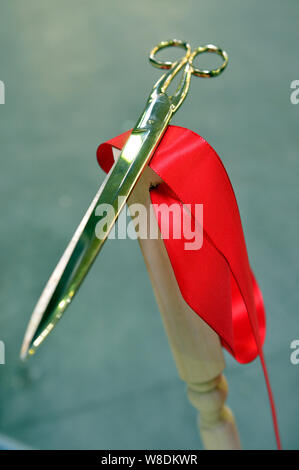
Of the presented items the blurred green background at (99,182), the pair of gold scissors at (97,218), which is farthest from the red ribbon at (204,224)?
the blurred green background at (99,182)

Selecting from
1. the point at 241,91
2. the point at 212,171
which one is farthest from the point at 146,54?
the point at 212,171

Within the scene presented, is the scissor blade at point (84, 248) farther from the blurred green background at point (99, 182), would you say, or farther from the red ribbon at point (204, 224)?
the blurred green background at point (99, 182)

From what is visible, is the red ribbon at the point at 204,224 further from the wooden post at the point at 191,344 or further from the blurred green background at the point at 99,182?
the blurred green background at the point at 99,182

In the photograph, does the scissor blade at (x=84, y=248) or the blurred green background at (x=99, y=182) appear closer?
the scissor blade at (x=84, y=248)

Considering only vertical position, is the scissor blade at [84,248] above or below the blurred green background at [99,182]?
above

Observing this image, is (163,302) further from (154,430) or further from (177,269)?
(154,430)

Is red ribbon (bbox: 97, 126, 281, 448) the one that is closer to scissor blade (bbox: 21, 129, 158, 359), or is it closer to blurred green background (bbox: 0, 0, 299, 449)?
scissor blade (bbox: 21, 129, 158, 359)

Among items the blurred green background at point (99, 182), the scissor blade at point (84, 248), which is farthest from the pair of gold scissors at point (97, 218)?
the blurred green background at point (99, 182)

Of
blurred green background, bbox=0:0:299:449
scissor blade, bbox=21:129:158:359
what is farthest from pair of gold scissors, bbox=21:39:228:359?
blurred green background, bbox=0:0:299:449
